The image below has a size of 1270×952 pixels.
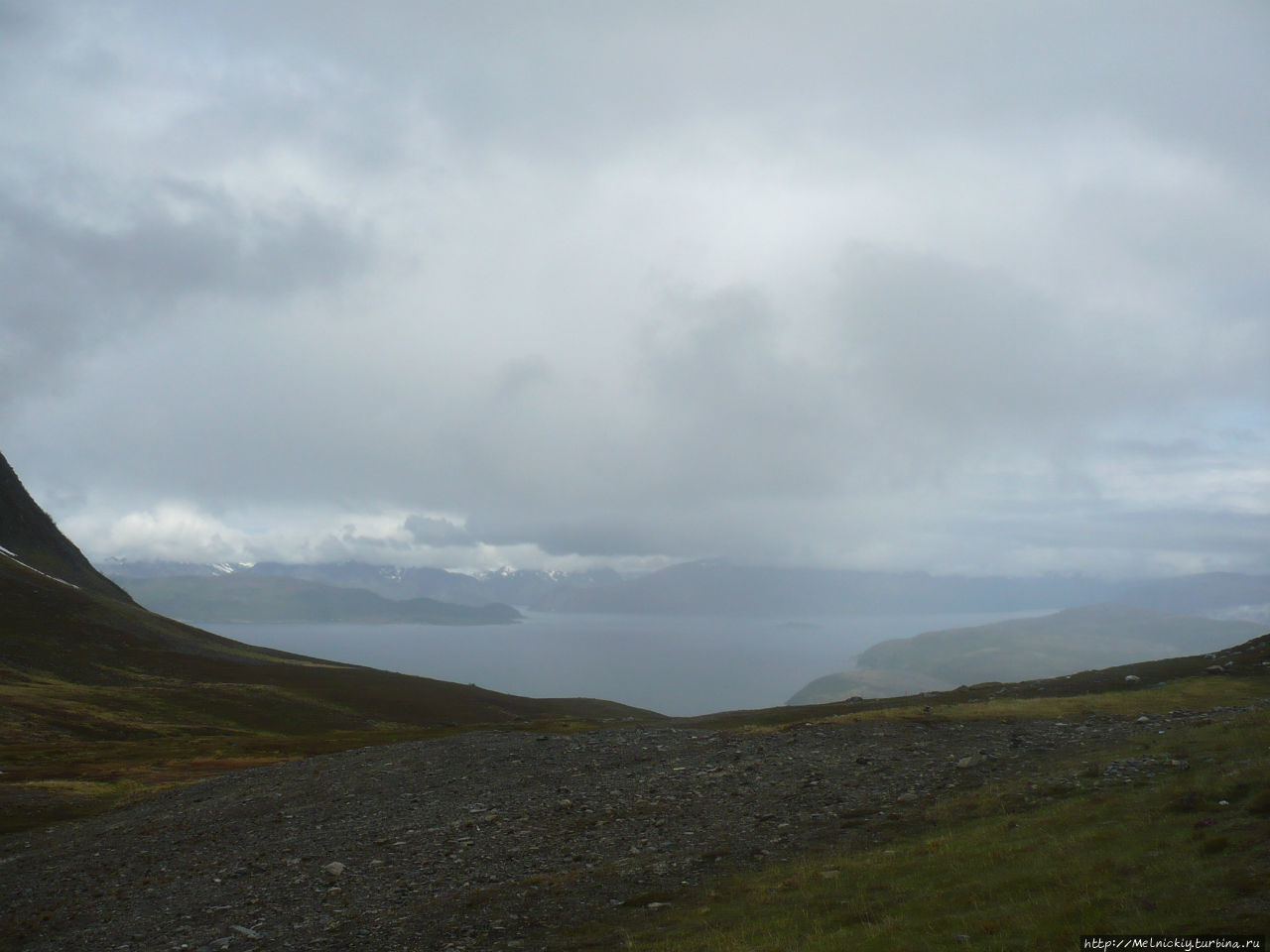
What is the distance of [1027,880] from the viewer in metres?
13.7

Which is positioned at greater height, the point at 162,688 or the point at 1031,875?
the point at 1031,875

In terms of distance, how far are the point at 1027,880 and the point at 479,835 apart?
647 inches

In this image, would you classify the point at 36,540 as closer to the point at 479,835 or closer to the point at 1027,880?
the point at 479,835

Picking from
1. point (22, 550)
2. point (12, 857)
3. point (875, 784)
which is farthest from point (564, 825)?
point (22, 550)

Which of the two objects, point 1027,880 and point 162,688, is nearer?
point 1027,880

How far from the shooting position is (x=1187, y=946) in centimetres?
970

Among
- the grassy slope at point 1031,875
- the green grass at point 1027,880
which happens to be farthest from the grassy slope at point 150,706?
the green grass at point 1027,880

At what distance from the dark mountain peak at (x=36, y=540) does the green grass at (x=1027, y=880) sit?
196 m

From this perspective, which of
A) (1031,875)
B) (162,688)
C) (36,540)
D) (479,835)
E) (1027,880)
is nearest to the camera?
(1027,880)

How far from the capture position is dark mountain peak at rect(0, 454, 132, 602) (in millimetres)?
167750

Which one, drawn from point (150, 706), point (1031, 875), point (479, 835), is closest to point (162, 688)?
point (150, 706)

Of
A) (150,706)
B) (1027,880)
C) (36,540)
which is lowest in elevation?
(150,706)

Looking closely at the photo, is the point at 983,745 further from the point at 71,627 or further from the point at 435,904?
the point at 71,627

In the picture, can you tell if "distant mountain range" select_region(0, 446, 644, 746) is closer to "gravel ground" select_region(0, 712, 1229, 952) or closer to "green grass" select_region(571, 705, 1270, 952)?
"gravel ground" select_region(0, 712, 1229, 952)
